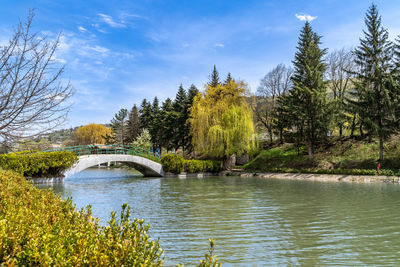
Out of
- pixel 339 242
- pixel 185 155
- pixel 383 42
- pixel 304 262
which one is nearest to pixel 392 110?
pixel 383 42

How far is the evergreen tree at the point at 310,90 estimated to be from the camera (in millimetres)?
24859

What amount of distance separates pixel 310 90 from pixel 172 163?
1451 centimetres

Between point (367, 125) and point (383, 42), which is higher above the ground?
point (383, 42)

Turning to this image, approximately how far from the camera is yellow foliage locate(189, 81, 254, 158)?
26.0 metres

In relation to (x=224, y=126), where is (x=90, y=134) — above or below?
above

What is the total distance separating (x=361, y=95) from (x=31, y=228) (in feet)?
81.5

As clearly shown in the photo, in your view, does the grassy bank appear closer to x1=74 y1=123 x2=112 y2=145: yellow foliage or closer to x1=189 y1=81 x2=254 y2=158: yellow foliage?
x1=189 y1=81 x2=254 y2=158: yellow foliage

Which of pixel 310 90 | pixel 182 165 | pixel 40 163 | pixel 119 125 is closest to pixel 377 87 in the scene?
pixel 310 90

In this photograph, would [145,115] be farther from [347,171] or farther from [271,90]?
[347,171]

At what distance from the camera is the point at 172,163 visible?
25828 mm

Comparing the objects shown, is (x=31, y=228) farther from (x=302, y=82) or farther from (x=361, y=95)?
(x=302, y=82)

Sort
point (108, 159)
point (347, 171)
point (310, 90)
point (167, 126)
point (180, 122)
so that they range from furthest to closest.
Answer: point (167, 126), point (180, 122), point (310, 90), point (108, 159), point (347, 171)

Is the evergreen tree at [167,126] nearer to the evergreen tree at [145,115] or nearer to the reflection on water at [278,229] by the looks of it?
the evergreen tree at [145,115]

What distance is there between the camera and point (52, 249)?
6.74 ft
